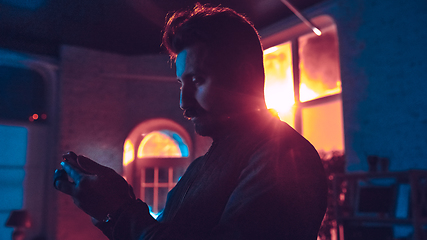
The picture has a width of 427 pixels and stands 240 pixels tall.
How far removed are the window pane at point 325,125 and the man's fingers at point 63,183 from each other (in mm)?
4129

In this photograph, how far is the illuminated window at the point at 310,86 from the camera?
15.5 ft

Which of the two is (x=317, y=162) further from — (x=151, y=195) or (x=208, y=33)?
(x=151, y=195)

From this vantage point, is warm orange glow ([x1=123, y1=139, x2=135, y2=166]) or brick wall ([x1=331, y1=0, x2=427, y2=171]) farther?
warm orange glow ([x1=123, y1=139, x2=135, y2=166])

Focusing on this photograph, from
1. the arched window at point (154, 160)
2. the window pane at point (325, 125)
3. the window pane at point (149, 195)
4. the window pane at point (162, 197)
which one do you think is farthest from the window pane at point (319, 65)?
the window pane at point (149, 195)

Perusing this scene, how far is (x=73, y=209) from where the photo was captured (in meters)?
5.98

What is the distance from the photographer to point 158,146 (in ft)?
22.9

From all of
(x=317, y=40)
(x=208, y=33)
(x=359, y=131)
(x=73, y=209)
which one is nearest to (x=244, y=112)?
(x=208, y=33)

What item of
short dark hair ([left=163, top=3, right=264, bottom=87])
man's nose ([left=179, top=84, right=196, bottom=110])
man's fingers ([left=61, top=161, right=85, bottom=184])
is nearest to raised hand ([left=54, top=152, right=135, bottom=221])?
man's fingers ([left=61, top=161, right=85, bottom=184])

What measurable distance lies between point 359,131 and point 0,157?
19.4ft

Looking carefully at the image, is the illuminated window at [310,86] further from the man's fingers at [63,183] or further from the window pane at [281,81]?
the man's fingers at [63,183]

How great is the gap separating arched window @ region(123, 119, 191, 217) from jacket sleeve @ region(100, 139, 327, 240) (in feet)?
19.3

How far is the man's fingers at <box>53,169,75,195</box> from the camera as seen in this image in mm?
743

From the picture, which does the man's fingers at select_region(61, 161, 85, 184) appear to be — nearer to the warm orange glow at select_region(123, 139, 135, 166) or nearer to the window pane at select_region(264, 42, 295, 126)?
the window pane at select_region(264, 42, 295, 126)

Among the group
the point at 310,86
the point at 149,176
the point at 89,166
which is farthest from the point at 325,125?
the point at 89,166
